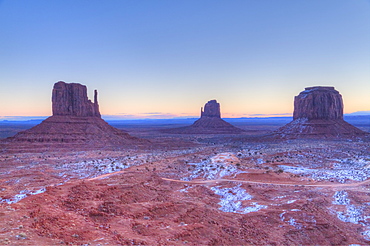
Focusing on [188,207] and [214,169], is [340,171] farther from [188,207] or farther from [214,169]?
[188,207]

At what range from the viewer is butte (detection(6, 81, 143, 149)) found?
46.2 metres

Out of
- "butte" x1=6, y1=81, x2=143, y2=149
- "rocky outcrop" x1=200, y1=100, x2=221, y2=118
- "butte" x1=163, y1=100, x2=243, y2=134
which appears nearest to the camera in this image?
"butte" x1=6, y1=81, x2=143, y2=149

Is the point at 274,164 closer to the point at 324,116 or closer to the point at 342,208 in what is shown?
the point at 342,208

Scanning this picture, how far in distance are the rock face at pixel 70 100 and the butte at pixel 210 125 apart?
54.8 m

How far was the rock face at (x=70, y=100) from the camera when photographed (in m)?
52.8

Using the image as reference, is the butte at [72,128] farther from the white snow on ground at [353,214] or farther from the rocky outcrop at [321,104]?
the rocky outcrop at [321,104]

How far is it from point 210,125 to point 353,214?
334 ft

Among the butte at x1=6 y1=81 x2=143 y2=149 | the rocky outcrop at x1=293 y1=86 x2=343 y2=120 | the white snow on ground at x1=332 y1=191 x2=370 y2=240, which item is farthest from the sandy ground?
the rocky outcrop at x1=293 y1=86 x2=343 y2=120

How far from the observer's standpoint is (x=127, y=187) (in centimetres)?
1714

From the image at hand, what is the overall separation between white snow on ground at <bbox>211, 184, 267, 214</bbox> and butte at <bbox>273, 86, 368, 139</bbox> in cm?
4792

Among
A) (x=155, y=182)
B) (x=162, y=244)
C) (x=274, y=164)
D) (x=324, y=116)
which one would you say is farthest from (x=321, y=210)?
(x=324, y=116)

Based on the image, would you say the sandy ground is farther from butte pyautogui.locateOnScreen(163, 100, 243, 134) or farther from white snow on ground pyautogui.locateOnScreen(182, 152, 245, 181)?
butte pyautogui.locateOnScreen(163, 100, 243, 134)

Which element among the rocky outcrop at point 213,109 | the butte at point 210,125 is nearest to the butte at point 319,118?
the butte at point 210,125

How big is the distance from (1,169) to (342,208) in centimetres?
3106
